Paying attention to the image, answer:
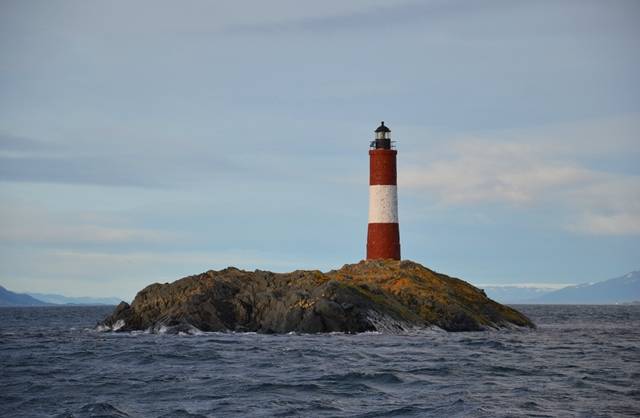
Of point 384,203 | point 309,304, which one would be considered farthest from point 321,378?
point 384,203

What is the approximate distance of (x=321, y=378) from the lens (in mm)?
30969

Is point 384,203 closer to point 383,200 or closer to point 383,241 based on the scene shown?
point 383,200

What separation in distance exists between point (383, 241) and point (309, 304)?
1732 cm

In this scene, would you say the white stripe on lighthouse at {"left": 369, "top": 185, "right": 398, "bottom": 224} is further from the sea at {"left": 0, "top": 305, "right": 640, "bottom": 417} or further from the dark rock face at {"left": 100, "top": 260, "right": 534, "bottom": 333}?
the sea at {"left": 0, "top": 305, "right": 640, "bottom": 417}

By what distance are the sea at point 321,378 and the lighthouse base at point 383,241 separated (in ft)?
68.8

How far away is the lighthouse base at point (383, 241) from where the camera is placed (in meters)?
68.3

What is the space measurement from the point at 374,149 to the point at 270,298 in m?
17.7

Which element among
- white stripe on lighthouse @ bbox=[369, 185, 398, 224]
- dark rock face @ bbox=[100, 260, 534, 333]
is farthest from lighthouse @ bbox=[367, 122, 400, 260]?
dark rock face @ bbox=[100, 260, 534, 333]

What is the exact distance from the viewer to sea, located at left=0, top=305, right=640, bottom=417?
25312 mm

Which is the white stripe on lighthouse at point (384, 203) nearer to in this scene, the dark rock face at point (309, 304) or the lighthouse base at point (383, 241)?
the lighthouse base at point (383, 241)

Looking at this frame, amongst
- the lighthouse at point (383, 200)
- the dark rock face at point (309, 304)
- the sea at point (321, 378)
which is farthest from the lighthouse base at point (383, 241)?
the sea at point (321, 378)

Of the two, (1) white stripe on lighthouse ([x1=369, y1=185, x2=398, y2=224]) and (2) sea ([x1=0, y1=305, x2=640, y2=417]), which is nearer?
(2) sea ([x1=0, y1=305, x2=640, y2=417])

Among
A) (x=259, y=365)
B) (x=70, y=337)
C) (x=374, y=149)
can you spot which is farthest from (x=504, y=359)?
(x=374, y=149)

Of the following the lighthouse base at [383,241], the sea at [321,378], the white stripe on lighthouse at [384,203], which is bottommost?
the sea at [321,378]
